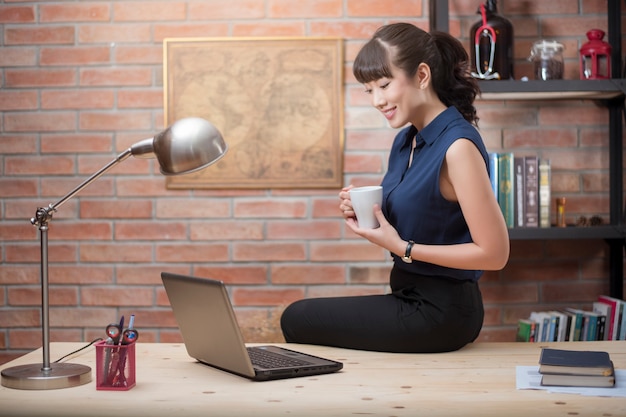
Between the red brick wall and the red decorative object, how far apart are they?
0.47 feet

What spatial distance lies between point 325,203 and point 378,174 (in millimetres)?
218

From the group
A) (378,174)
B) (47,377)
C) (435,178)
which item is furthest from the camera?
(378,174)

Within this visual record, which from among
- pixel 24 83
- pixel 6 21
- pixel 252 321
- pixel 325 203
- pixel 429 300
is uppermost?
pixel 6 21

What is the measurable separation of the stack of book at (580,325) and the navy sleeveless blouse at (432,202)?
34.3 inches

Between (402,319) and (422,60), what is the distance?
66 cm

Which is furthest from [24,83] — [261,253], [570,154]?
[570,154]

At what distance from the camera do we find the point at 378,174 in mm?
2957

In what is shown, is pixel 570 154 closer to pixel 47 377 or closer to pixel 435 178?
pixel 435 178

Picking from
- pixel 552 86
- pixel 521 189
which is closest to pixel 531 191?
pixel 521 189

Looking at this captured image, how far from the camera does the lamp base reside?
154 centimetres

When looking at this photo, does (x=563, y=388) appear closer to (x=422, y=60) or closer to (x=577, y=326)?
(x=422, y=60)

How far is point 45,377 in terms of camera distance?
1.55m

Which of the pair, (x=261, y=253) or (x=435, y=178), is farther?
(x=261, y=253)

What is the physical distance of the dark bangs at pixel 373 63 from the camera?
6.77ft
